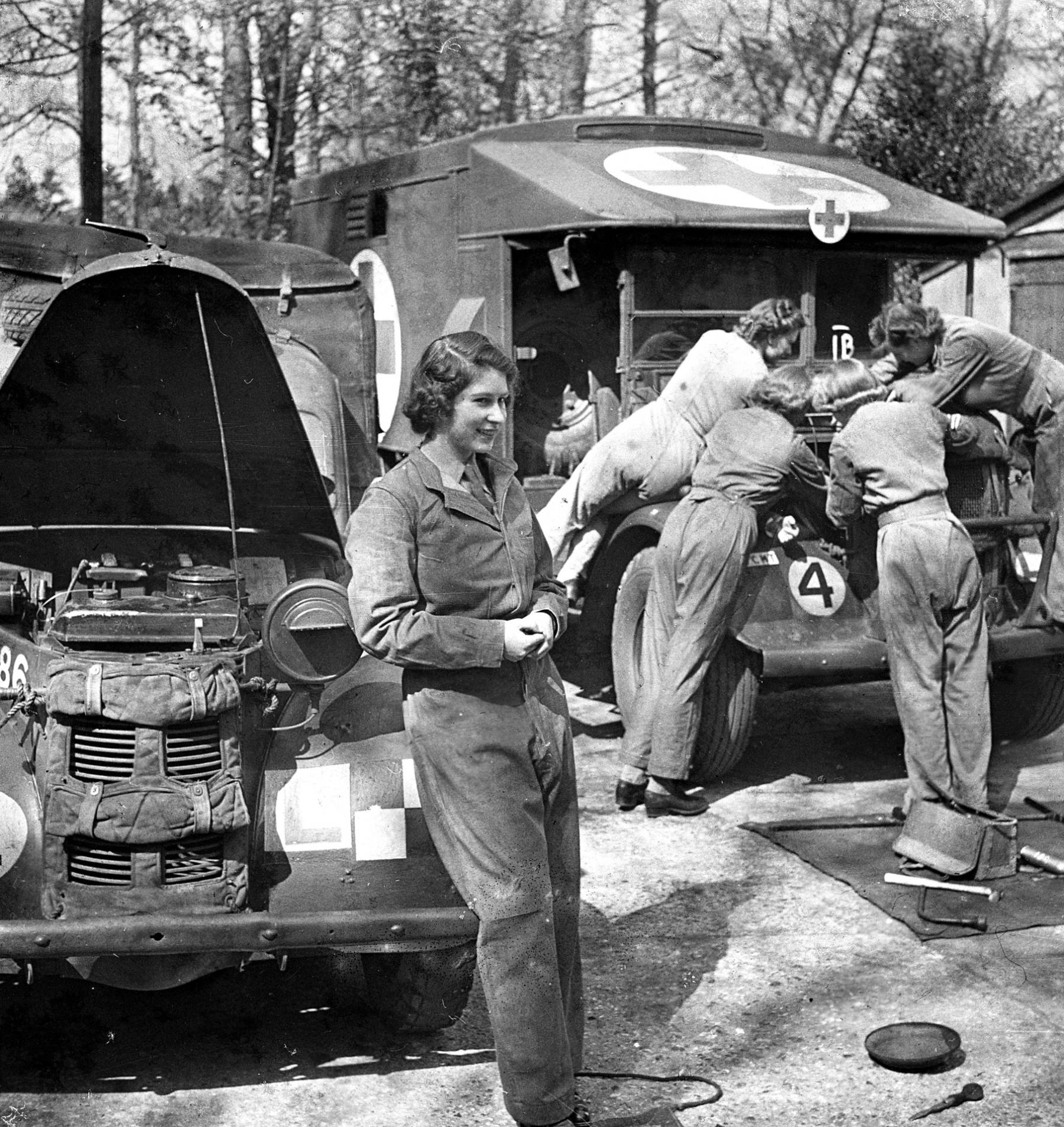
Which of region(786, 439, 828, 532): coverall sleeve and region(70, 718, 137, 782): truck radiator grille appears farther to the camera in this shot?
region(786, 439, 828, 532): coverall sleeve

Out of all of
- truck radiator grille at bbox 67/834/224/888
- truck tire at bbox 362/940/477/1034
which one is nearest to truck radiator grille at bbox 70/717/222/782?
truck radiator grille at bbox 67/834/224/888

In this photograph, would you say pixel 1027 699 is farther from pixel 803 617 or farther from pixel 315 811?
pixel 315 811

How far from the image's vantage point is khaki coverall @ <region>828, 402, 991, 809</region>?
19.0 ft

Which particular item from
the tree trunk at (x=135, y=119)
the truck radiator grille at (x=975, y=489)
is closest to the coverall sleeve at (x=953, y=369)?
the truck radiator grille at (x=975, y=489)

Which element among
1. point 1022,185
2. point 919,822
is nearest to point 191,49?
point 1022,185

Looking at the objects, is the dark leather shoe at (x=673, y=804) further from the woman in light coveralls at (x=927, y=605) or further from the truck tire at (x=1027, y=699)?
the truck tire at (x=1027, y=699)

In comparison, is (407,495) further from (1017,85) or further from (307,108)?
(1017,85)

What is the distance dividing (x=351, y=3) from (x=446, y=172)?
7.09m

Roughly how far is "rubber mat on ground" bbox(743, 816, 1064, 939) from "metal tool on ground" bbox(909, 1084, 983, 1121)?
1.08 metres

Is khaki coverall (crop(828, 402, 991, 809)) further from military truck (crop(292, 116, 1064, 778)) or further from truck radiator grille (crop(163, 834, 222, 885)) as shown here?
truck radiator grille (crop(163, 834, 222, 885))


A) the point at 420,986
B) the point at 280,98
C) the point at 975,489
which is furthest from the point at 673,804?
the point at 280,98

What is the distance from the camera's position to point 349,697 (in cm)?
432

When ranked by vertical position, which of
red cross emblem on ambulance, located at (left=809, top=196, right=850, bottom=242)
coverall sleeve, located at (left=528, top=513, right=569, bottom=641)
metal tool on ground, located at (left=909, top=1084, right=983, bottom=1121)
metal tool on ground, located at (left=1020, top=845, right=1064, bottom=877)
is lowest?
metal tool on ground, located at (left=1020, top=845, right=1064, bottom=877)

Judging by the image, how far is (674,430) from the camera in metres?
7.03
